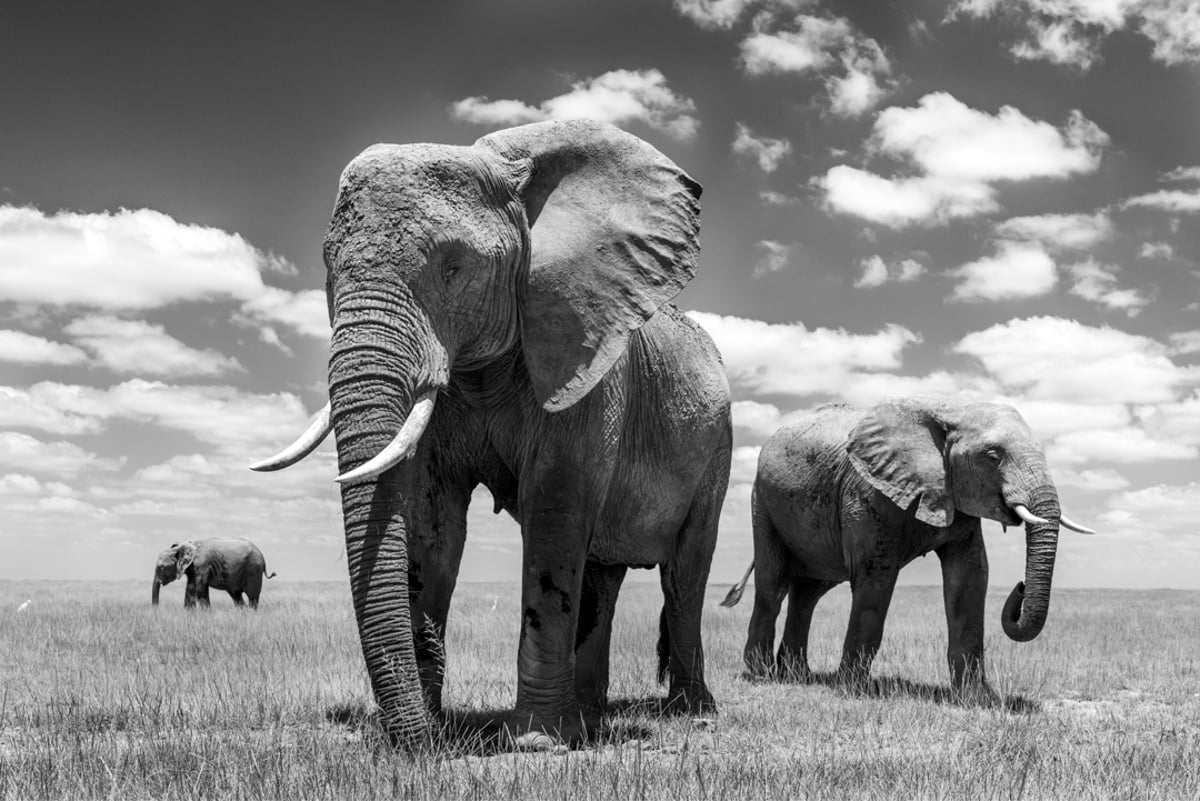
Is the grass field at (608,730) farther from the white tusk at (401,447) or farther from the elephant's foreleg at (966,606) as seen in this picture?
the white tusk at (401,447)

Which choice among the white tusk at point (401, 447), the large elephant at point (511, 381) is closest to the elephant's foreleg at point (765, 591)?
the large elephant at point (511, 381)

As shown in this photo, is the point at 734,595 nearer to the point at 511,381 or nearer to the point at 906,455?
the point at 906,455

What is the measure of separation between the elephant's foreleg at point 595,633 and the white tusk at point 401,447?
2.96 meters

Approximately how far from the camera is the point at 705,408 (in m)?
8.73

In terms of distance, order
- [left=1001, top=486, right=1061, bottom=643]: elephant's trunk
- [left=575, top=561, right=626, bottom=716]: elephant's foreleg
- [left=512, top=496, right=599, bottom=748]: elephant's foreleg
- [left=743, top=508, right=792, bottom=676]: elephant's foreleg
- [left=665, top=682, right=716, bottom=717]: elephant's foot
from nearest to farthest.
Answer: [left=512, top=496, right=599, bottom=748]: elephant's foreleg < [left=575, top=561, right=626, bottom=716]: elephant's foreleg < [left=665, top=682, right=716, bottom=717]: elephant's foot < [left=1001, top=486, right=1061, bottom=643]: elephant's trunk < [left=743, top=508, right=792, bottom=676]: elephant's foreleg

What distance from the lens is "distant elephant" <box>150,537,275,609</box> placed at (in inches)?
1125

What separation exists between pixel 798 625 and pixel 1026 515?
411 centimetres

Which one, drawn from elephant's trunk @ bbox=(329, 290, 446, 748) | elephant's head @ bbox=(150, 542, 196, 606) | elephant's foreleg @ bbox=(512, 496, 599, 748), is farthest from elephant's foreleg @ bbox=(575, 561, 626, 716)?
elephant's head @ bbox=(150, 542, 196, 606)

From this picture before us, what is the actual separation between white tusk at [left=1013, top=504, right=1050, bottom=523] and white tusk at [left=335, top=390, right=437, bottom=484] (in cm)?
649

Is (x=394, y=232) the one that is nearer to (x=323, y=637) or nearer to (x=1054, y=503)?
(x=1054, y=503)

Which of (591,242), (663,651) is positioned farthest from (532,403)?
(663,651)

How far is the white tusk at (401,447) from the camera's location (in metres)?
5.62

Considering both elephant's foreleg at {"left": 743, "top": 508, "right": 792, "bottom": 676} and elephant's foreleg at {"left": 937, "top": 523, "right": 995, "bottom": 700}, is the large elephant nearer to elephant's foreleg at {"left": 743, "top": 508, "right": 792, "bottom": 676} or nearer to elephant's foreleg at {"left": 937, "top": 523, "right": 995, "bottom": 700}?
elephant's foreleg at {"left": 937, "top": 523, "right": 995, "bottom": 700}

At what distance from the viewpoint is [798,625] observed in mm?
14023
